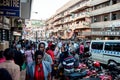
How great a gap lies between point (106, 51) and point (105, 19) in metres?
31.1

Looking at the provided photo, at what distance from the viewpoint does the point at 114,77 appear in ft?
32.0

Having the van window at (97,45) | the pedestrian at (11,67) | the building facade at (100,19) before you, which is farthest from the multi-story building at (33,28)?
the pedestrian at (11,67)

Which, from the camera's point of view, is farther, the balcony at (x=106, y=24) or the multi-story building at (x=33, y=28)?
the multi-story building at (x=33, y=28)

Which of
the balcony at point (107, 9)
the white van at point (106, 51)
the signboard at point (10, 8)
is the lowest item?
the white van at point (106, 51)

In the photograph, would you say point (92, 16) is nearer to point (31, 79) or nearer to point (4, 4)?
point (4, 4)

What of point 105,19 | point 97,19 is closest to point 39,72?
point 105,19

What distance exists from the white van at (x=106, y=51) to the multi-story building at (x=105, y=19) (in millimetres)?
19673

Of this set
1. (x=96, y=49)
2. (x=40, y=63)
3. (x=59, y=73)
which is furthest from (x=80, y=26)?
(x=40, y=63)

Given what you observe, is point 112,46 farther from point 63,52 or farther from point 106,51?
point 63,52

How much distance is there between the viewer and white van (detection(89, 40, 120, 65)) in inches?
701

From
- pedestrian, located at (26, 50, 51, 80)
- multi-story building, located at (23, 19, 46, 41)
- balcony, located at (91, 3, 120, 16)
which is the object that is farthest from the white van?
balcony, located at (91, 3, 120, 16)

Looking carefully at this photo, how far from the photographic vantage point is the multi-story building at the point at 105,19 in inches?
1731

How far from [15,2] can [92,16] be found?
154 feet

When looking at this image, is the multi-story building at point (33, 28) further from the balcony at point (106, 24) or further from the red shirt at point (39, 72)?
the red shirt at point (39, 72)
